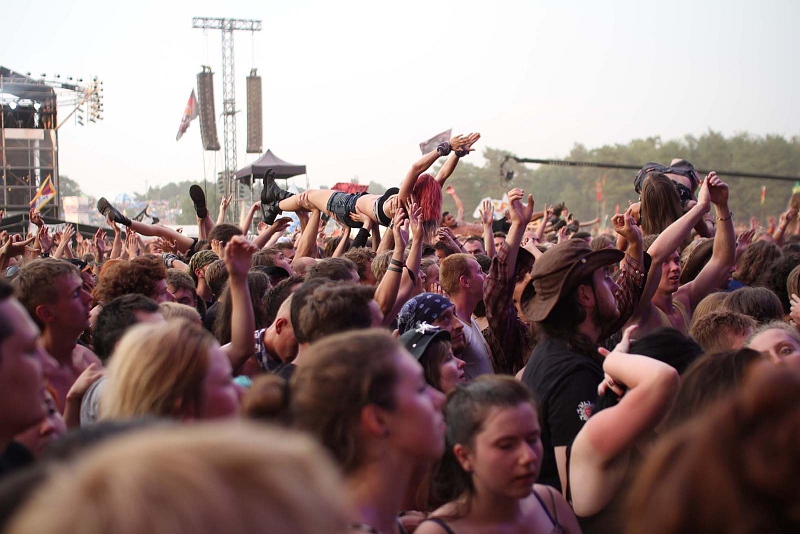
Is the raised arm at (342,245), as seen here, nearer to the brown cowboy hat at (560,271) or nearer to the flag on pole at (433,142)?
the flag on pole at (433,142)

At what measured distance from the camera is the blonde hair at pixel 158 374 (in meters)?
2.47

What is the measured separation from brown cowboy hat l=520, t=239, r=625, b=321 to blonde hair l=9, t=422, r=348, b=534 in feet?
9.79

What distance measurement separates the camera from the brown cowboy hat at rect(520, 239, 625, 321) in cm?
396

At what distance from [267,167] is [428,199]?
18894mm

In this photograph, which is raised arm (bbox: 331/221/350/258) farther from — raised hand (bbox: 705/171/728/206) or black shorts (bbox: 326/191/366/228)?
raised hand (bbox: 705/171/728/206)

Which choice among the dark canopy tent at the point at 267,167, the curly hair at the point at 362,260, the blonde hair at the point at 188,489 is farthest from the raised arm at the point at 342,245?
the dark canopy tent at the point at 267,167

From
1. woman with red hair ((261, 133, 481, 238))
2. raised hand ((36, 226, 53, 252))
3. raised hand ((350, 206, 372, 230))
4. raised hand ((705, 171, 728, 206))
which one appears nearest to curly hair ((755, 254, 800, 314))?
raised hand ((705, 171, 728, 206))

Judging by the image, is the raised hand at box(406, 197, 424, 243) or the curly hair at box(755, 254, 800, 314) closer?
the raised hand at box(406, 197, 424, 243)

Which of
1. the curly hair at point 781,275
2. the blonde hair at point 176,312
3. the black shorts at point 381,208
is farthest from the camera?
the black shorts at point 381,208

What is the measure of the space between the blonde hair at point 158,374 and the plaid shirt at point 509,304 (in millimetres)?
2566

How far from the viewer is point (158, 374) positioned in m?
2.49

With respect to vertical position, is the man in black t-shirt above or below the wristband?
above

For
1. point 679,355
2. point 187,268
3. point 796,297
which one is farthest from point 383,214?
point 679,355

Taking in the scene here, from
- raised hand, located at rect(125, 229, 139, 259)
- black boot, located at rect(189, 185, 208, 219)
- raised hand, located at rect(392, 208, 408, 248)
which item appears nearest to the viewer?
raised hand, located at rect(392, 208, 408, 248)
